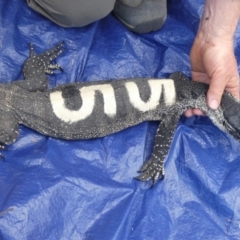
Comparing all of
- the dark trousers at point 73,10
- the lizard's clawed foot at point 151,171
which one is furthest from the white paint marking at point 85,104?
the dark trousers at point 73,10

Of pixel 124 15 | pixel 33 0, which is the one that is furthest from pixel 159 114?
pixel 33 0

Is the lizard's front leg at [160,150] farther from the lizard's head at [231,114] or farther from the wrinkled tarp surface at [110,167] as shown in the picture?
the lizard's head at [231,114]

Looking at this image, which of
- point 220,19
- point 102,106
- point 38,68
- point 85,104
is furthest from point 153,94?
point 38,68

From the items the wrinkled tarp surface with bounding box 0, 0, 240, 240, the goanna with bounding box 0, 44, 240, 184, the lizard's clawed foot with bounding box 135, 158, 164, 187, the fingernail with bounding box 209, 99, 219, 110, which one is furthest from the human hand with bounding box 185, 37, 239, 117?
the lizard's clawed foot with bounding box 135, 158, 164, 187

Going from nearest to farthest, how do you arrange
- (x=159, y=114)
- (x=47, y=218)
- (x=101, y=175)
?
1. (x=47, y=218)
2. (x=101, y=175)
3. (x=159, y=114)

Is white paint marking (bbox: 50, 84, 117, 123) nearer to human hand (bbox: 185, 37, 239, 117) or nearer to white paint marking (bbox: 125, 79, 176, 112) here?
white paint marking (bbox: 125, 79, 176, 112)

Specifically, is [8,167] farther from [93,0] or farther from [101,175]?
[93,0]
